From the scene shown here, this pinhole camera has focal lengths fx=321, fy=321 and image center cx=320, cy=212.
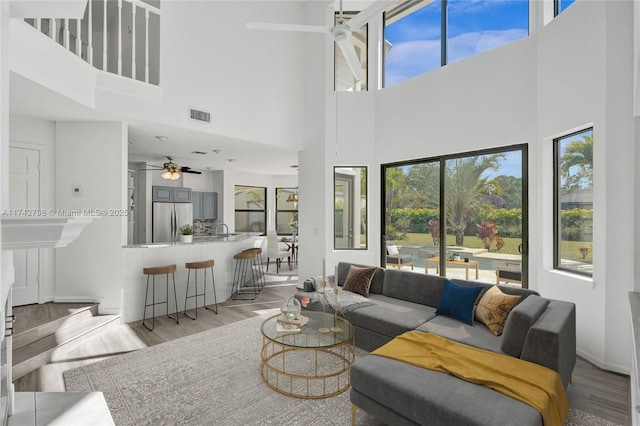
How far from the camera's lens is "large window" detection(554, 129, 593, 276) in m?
3.39

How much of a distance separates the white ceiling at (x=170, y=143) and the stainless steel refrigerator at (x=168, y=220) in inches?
41.2

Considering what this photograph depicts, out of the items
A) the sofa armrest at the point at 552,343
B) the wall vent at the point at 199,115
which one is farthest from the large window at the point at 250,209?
the sofa armrest at the point at 552,343

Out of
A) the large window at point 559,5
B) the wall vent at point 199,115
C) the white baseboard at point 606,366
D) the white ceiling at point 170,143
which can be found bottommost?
the white baseboard at point 606,366

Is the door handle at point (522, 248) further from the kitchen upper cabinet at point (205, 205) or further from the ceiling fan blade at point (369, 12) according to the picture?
the kitchen upper cabinet at point (205, 205)

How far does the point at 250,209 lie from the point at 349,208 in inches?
183

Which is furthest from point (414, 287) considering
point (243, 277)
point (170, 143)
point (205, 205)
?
point (205, 205)

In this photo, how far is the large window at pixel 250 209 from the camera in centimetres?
957

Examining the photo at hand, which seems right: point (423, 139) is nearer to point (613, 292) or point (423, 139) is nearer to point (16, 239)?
point (613, 292)

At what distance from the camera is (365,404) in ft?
7.16

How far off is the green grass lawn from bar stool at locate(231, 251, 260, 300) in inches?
105

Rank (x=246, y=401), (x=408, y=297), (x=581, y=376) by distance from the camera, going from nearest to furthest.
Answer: (x=246, y=401) < (x=581, y=376) < (x=408, y=297)

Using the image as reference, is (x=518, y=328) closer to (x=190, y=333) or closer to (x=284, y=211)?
(x=190, y=333)

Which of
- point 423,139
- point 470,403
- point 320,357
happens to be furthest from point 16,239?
point 423,139

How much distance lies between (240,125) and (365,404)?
4.38m
